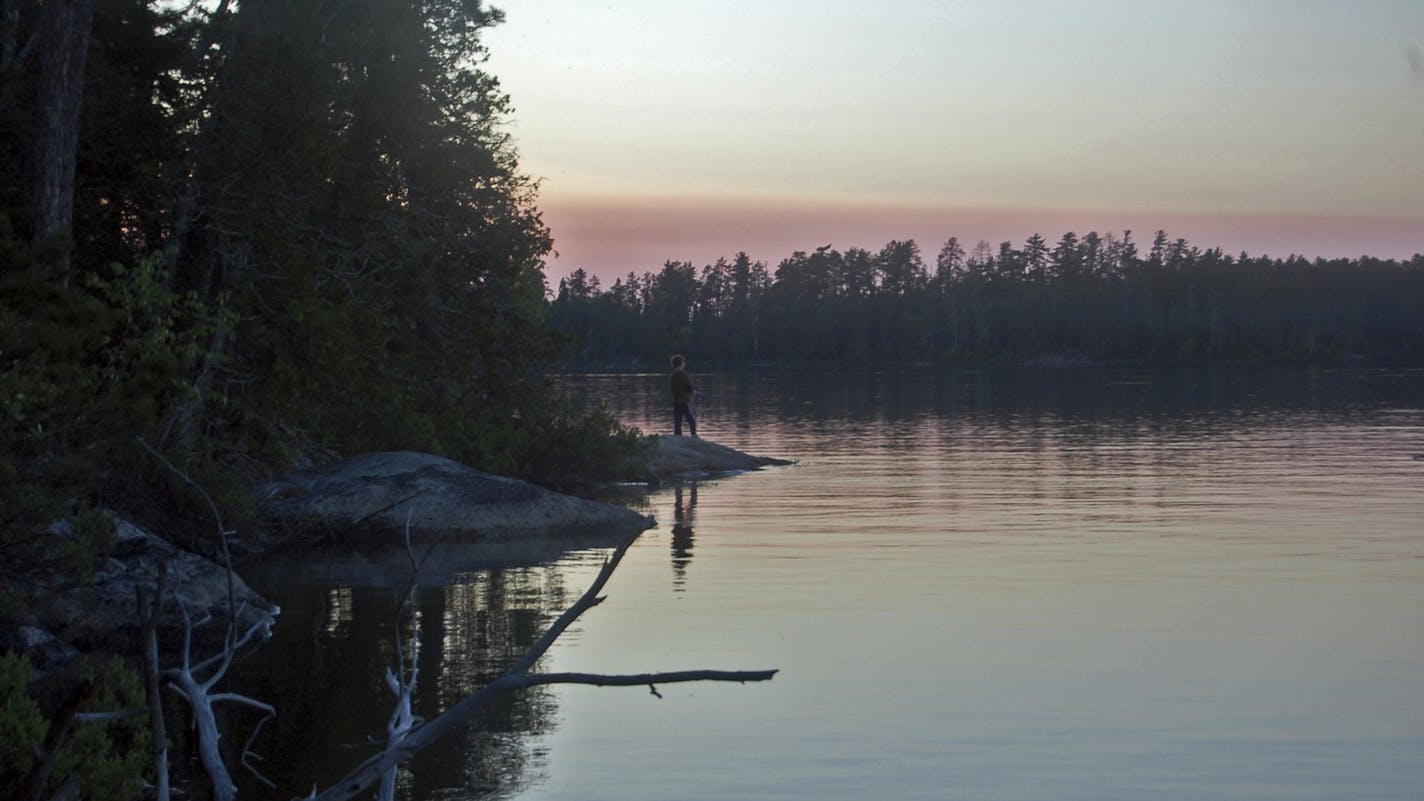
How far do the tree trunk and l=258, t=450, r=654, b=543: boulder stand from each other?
13.6 feet

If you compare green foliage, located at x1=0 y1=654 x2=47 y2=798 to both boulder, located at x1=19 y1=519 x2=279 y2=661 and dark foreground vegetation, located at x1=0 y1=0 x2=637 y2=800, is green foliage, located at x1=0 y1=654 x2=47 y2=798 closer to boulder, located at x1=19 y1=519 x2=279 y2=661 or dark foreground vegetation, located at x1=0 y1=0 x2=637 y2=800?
dark foreground vegetation, located at x1=0 y1=0 x2=637 y2=800

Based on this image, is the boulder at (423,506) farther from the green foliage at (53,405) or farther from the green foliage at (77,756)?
the green foliage at (77,756)

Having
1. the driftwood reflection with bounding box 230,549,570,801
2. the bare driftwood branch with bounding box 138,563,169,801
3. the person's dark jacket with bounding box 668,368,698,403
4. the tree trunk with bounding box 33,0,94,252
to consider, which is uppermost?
the tree trunk with bounding box 33,0,94,252

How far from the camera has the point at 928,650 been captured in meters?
10.9

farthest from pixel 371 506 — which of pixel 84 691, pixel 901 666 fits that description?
pixel 84 691

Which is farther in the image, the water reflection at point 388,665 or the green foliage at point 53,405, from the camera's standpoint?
the green foliage at point 53,405

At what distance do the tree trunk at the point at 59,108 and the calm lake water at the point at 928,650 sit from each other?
4.12 metres

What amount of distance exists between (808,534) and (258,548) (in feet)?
19.6

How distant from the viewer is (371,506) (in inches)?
706

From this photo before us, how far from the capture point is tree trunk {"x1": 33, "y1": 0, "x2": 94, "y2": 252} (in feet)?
49.8

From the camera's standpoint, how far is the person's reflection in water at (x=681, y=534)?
1486 cm

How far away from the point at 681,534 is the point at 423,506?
9.65 ft

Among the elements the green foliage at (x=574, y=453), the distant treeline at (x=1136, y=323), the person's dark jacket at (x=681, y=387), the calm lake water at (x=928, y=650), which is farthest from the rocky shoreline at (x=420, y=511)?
the distant treeline at (x=1136, y=323)

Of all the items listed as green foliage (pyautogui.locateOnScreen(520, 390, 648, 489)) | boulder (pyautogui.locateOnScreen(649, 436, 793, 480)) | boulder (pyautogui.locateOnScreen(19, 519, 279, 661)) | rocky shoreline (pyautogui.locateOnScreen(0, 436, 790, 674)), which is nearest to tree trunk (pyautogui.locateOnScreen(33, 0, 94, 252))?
boulder (pyautogui.locateOnScreen(19, 519, 279, 661))
